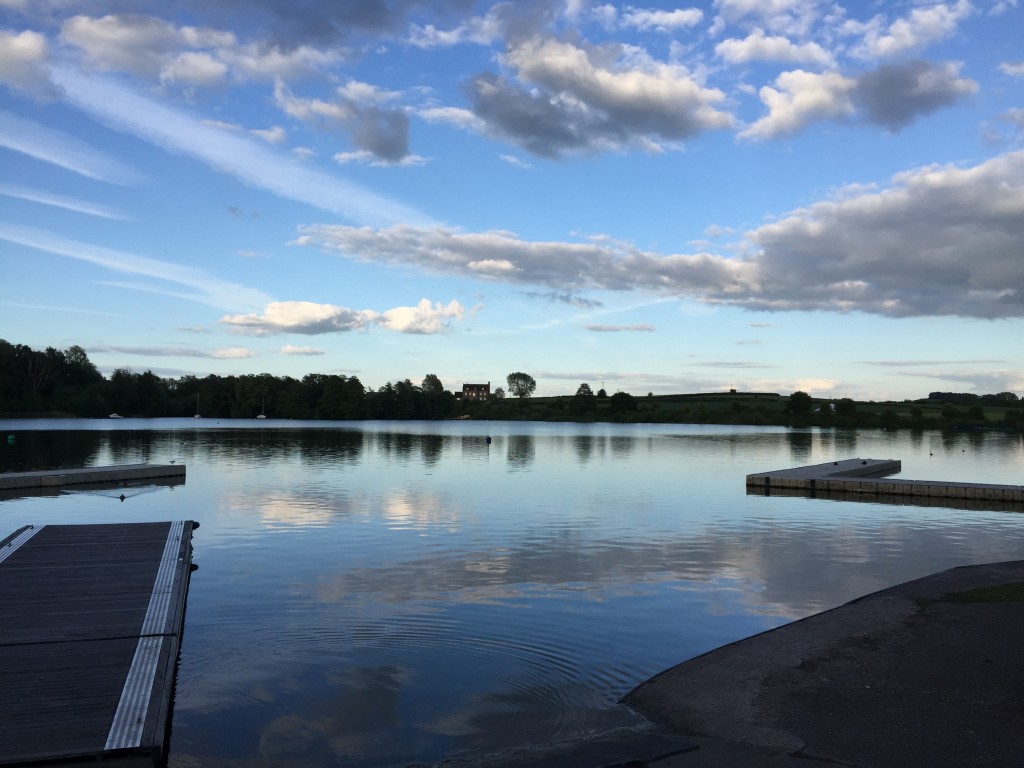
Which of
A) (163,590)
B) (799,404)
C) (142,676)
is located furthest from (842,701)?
(799,404)

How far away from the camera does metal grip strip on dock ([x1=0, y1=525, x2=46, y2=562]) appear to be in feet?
59.8

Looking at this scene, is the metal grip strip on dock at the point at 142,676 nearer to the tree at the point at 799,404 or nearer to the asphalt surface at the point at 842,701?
the asphalt surface at the point at 842,701

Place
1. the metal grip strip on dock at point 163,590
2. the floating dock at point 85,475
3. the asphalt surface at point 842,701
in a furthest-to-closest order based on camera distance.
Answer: the floating dock at point 85,475
the metal grip strip on dock at point 163,590
the asphalt surface at point 842,701

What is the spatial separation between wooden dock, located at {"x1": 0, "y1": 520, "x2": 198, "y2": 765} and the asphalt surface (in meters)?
4.05

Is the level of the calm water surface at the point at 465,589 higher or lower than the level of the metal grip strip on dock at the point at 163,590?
lower

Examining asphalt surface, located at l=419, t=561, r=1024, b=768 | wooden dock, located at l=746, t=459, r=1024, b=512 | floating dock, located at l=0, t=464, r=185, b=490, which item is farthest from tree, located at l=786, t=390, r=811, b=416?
asphalt surface, located at l=419, t=561, r=1024, b=768

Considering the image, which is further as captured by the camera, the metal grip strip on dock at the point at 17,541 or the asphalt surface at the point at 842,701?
the metal grip strip on dock at the point at 17,541

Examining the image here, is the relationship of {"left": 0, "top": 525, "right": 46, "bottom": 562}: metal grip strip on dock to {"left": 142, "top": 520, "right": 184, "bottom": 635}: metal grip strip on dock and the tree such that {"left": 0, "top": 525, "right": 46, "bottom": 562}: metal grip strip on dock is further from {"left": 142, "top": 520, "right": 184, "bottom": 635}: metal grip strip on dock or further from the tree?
the tree

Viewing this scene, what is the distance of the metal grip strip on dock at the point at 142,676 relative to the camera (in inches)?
333

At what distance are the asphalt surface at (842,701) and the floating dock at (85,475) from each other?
36726 millimetres

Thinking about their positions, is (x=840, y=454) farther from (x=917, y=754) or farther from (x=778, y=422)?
(x=778, y=422)

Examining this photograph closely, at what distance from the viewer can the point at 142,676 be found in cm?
1025

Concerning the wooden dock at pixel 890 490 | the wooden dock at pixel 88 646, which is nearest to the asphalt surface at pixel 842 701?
the wooden dock at pixel 88 646

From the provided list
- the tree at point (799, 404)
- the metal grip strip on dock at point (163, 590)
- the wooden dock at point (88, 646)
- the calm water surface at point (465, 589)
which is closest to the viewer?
the wooden dock at point (88, 646)
